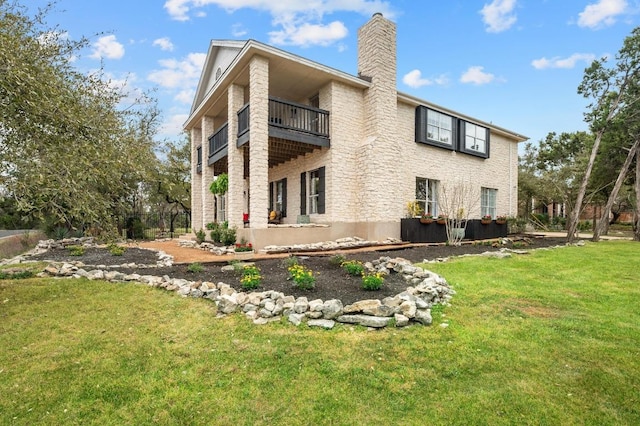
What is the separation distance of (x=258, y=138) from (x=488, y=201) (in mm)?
14033

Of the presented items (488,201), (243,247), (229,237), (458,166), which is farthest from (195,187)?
(488,201)

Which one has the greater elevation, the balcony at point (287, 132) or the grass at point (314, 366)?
the balcony at point (287, 132)

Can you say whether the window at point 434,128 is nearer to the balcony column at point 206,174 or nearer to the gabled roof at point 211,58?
the gabled roof at point 211,58

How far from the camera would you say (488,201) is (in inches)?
713

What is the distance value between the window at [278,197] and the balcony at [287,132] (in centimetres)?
166

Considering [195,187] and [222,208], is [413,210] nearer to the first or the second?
[222,208]

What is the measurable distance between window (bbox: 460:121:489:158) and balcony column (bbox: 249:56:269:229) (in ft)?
34.7

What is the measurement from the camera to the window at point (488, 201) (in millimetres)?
17891

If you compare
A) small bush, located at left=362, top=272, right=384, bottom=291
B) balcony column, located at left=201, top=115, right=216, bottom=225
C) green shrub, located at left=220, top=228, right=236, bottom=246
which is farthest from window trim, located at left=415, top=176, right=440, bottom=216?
small bush, located at left=362, top=272, right=384, bottom=291

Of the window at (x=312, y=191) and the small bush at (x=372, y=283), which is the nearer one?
the small bush at (x=372, y=283)

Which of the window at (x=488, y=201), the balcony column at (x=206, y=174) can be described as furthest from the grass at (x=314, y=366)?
the window at (x=488, y=201)

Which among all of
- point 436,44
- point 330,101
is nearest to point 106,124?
point 330,101

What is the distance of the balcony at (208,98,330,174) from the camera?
11055mm

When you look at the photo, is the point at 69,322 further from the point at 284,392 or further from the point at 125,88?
the point at 125,88
